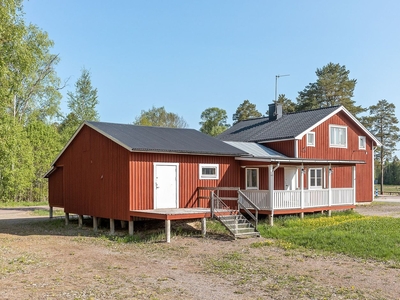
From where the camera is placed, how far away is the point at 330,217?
21.7 m

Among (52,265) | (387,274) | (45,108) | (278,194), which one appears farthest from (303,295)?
(45,108)

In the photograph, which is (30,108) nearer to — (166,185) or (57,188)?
(57,188)

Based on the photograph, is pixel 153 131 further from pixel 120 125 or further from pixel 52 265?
pixel 52 265

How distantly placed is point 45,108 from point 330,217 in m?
28.0

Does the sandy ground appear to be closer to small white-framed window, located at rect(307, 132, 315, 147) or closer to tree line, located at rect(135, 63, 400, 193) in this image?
small white-framed window, located at rect(307, 132, 315, 147)

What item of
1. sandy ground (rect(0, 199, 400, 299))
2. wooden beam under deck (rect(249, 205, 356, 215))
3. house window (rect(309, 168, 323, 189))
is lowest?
sandy ground (rect(0, 199, 400, 299))

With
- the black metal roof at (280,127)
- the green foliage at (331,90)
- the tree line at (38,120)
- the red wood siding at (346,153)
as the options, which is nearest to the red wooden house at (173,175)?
the black metal roof at (280,127)

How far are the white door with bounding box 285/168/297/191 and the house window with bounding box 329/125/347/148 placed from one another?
5.67m

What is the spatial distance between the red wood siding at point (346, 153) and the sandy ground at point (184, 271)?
13533 millimetres

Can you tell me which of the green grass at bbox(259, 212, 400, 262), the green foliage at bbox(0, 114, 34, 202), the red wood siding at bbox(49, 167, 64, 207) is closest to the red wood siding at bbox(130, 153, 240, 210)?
the green grass at bbox(259, 212, 400, 262)

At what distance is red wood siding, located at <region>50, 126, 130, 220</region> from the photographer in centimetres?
1780

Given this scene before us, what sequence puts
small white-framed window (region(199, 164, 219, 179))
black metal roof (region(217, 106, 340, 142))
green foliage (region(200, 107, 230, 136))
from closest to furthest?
small white-framed window (region(199, 164, 219, 179))
black metal roof (region(217, 106, 340, 142))
green foliage (region(200, 107, 230, 136))

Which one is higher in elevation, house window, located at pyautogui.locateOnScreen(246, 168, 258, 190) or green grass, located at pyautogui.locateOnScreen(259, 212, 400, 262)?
house window, located at pyautogui.locateOnScreen(246, 168, 258, 190)

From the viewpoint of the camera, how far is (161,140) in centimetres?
1931
